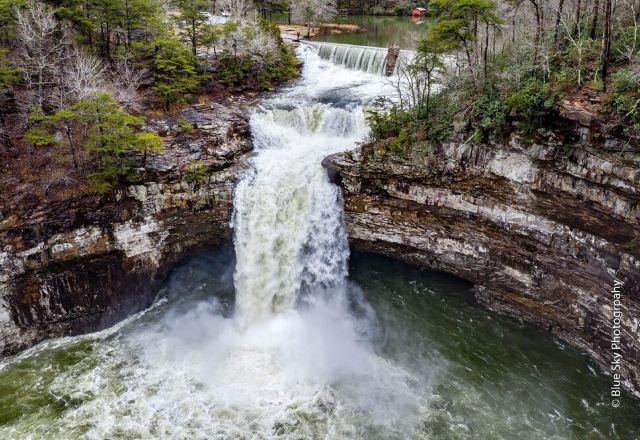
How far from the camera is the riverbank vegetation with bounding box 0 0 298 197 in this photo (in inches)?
712

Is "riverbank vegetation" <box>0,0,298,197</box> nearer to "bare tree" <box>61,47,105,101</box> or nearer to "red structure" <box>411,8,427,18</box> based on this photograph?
"bare tree" <box>61,47,105,101</box>

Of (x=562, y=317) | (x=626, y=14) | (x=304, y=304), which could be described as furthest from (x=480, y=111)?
(x=304, y=304)

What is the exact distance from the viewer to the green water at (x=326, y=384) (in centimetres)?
1441

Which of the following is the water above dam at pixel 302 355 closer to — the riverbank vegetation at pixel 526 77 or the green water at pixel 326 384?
the green water at pixel 326 384

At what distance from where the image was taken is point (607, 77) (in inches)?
604

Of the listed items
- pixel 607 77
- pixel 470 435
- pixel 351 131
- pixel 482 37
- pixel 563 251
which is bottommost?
pixel 470 435

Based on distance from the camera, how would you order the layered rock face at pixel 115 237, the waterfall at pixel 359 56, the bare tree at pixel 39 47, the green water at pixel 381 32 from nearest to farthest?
the layered rock face at pixel 115 237, the bare tree at pixel 39 47, the waterfall at pixel 359 56, the green water at pixel 381 32

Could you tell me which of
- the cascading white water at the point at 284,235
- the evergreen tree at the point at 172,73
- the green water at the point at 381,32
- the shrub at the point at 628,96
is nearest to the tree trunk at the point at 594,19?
the shrub at the point at 628,96

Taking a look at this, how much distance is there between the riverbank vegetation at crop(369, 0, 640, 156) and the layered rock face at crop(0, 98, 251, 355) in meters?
8.42

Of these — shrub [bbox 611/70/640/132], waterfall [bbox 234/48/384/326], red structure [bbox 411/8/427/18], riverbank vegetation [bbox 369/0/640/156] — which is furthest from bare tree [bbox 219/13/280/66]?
red structure [bbox 411/8/427/18]

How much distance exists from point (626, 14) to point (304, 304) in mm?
17398

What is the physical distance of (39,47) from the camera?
2006cm

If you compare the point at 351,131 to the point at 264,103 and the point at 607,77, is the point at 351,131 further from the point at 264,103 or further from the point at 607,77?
the point at 607,77

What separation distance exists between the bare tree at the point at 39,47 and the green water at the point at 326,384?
1140cm
